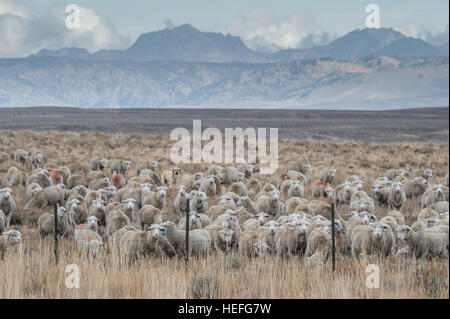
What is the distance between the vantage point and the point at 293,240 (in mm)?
11914

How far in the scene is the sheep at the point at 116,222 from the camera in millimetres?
13352

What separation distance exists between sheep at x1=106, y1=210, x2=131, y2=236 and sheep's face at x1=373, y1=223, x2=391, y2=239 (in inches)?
224

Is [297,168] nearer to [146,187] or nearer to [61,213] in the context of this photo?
[146,187]

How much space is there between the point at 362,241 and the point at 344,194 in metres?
7.77

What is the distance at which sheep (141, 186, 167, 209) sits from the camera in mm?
16766

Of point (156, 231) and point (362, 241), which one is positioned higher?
point (156, 231)

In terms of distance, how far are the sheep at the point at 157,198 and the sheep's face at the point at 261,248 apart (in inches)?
220

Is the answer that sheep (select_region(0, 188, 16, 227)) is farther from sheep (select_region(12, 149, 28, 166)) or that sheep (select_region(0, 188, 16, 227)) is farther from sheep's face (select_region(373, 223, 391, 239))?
sheep (select_region(12, 149, 28, 166))

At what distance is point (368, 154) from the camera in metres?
41.3

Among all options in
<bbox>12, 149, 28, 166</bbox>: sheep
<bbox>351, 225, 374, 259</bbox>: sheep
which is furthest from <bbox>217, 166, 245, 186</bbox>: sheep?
<bbox>351, 225, 374, 259</bbox>: sheep

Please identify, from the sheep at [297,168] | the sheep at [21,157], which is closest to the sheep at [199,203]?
the sheep at [297,168]

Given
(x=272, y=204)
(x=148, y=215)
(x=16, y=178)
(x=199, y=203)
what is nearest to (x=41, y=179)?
(x=16, y=178)

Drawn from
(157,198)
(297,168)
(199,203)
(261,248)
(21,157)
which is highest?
(21,157)
